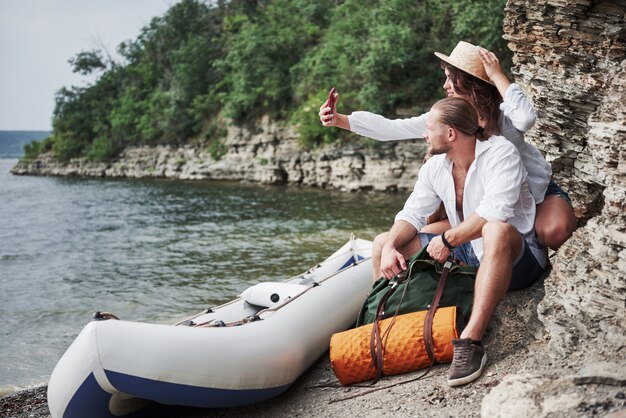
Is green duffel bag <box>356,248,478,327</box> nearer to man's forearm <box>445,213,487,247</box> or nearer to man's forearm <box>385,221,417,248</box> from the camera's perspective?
man's forearm <box>385,221,417,248</box>

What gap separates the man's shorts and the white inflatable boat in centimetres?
101

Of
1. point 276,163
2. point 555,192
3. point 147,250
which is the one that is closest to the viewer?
point 555,192

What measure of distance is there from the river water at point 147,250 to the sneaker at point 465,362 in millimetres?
4246

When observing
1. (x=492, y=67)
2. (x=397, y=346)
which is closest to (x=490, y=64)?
(x=492, y=67)

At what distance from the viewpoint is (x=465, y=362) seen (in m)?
3.22

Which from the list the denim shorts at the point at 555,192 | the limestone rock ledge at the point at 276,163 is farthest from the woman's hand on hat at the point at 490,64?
the limestone rock ledge at the point at 276,163

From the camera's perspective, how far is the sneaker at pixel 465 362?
3.19 m

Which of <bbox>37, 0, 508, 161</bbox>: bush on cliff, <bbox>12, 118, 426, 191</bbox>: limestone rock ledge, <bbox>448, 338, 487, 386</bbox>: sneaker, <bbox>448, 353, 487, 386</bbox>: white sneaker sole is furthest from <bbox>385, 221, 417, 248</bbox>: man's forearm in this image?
<bbox>12, 118, 426, 191</bbox>: limestone rock ledge

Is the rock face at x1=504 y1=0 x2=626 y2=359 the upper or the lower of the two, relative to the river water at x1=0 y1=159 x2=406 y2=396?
upper

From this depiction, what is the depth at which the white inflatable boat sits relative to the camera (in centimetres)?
340

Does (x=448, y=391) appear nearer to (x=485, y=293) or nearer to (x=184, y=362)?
(x=485, y=293)

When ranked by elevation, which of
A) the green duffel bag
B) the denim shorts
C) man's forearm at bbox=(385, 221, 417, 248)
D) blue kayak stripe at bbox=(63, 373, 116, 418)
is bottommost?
blue kayak stripe at bbox=(63, 373, 116, 418)

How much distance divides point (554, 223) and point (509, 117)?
2.12 ft

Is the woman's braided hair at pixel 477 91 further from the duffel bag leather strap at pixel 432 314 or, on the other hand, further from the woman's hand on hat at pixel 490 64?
the duffel bag leather strap at pixel 432 314
